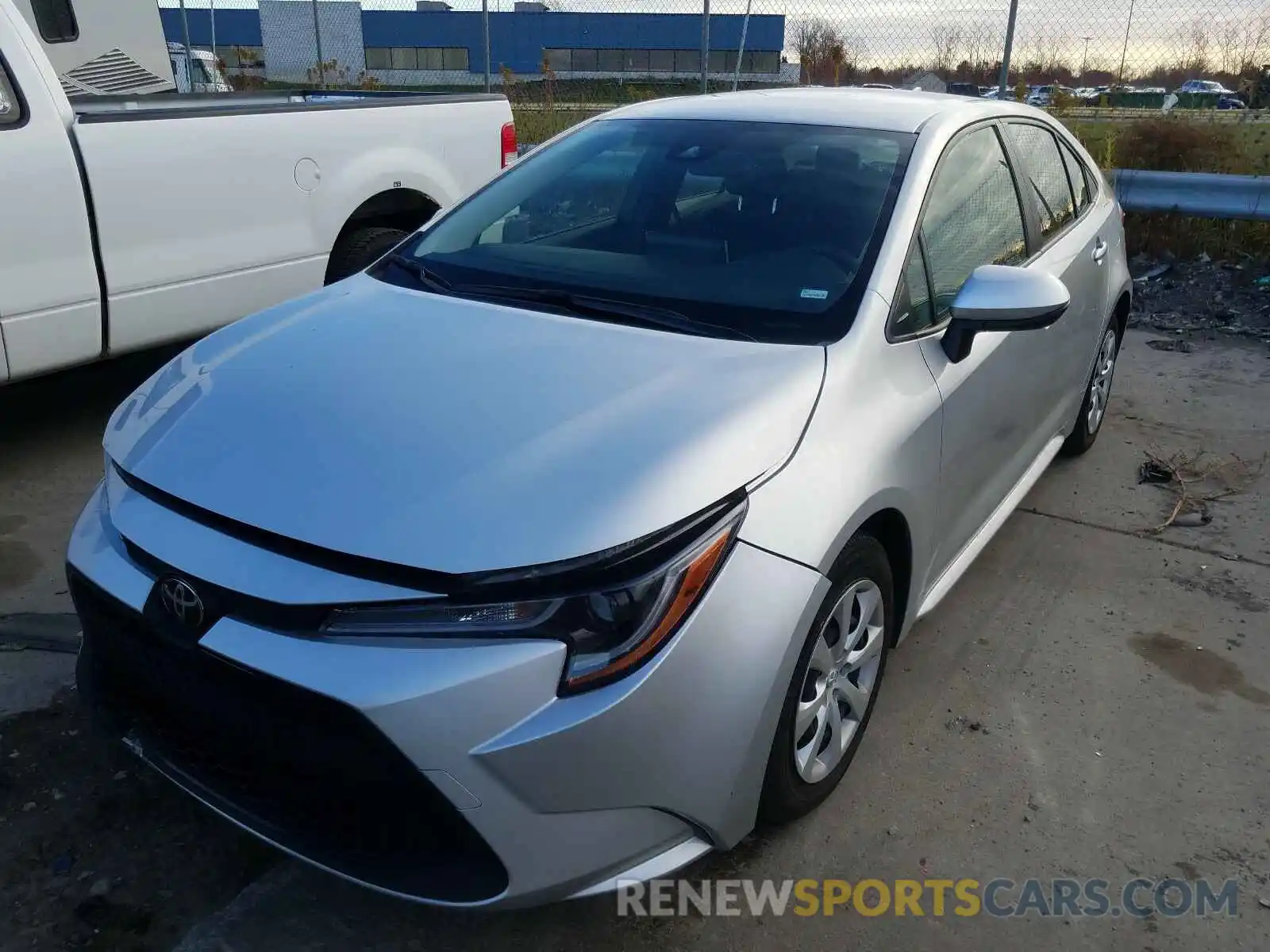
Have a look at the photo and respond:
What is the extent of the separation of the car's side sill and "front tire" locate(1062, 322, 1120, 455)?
572 mm

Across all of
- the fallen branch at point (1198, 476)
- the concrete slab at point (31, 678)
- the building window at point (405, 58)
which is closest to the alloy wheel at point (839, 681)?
the concrete slab at point (31, 678)

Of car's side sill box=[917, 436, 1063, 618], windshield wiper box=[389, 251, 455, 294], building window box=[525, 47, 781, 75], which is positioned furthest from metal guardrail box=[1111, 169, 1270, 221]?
building window box=[525, 47, 781, 75]

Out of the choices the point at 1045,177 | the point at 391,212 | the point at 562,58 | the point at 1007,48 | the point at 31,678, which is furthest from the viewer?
the point at 562,58

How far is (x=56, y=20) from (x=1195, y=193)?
8.00 meters

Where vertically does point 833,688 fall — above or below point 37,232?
below

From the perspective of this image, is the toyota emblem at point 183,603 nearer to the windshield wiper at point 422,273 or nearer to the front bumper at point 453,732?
the front bumper at point 453,732

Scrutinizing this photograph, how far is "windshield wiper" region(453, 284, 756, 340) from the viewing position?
2.64 m

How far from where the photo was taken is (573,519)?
1.90 m

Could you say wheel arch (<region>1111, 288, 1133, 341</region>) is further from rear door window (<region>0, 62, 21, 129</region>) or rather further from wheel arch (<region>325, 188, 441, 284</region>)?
rear door window (<region>0, 62, 21, 129</region>)

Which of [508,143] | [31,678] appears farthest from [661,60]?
[31,678]

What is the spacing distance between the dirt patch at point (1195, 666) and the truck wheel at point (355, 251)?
380 centimetres

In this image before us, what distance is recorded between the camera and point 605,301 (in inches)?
110

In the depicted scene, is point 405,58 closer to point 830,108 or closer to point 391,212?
point 391,212

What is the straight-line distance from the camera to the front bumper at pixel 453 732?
5.85 feet
